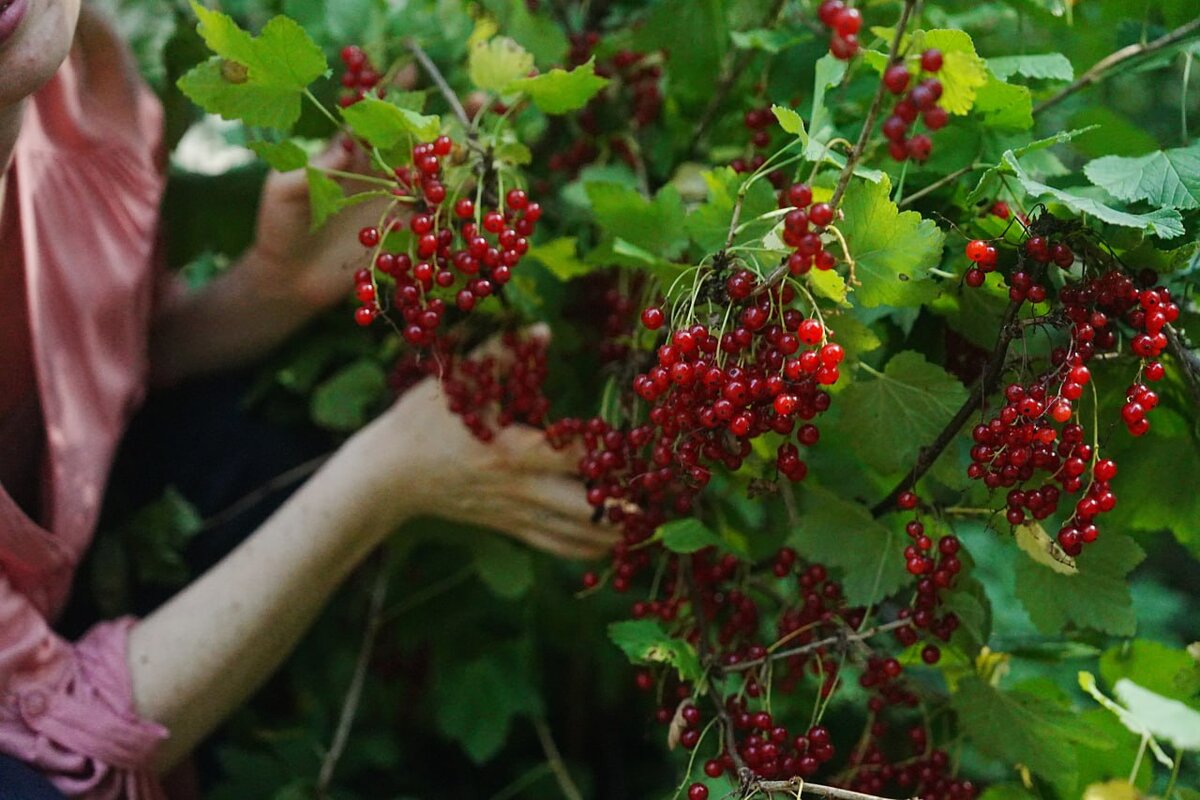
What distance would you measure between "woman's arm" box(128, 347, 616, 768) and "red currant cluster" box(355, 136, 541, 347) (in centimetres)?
21

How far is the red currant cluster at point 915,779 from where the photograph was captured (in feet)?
2.60

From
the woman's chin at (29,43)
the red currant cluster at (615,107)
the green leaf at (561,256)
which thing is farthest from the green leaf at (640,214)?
the woman's chin at (29,43)

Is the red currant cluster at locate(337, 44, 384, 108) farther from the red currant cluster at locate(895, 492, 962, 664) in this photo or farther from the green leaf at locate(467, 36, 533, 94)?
the red currant cluster at locate(895, 492, 962, 664)

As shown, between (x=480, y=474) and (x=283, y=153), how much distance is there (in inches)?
13.3

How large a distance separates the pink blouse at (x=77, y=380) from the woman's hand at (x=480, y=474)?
0.26 m

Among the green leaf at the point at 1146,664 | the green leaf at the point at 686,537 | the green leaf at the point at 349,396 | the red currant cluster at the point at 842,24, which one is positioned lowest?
the green leaf at the point at 1146,664

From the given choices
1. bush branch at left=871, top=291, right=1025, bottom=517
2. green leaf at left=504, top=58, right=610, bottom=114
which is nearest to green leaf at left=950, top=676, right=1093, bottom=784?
bush branch at left=871, top=291, right=1025, bottom=517

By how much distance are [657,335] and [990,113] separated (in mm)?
270

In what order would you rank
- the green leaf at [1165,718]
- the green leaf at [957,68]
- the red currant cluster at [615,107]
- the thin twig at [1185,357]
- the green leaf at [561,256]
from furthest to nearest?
the red currant cluster at [615,107]
the green leaf at [561,256]
the thin twig at [1185,357]
the green leaf at [957,68]
the green leaf at [1165,718]

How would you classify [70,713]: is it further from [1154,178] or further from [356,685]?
[1154,178]

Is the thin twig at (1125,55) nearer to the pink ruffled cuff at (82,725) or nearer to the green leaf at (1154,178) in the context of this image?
the green leaf at (1154,178)

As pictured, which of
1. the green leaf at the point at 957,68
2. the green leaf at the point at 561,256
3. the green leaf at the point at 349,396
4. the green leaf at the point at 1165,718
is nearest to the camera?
the green leaf at the point at 1165,718

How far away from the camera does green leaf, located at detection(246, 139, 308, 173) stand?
2.54 feet

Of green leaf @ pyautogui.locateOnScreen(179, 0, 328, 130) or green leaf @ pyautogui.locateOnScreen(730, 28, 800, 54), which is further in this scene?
green leaf @ pyautogui.locateOnScreen(730, 28, 800, 54)
